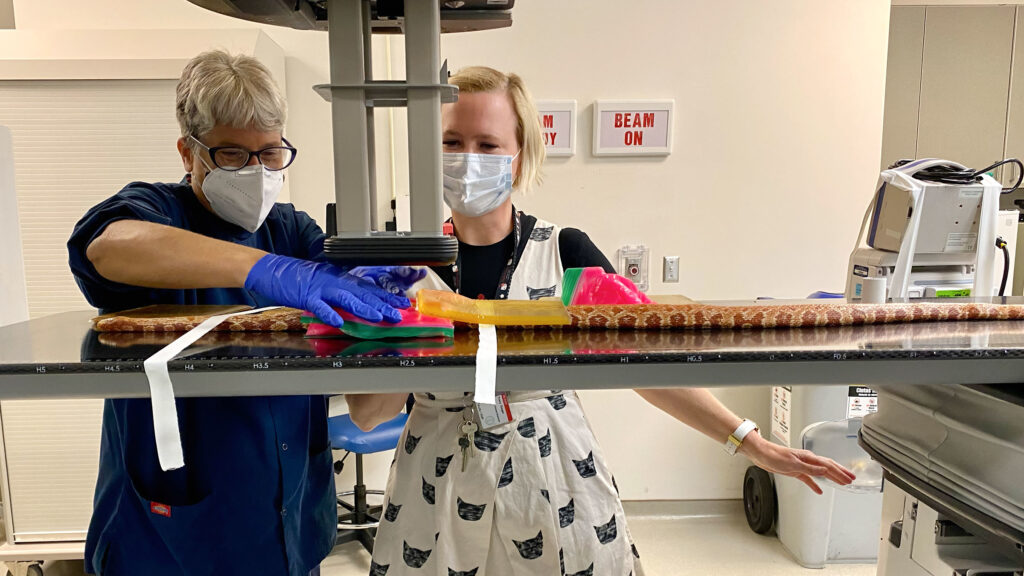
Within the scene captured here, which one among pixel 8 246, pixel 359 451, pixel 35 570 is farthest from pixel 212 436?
pixel 35 570

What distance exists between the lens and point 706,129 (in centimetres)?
264

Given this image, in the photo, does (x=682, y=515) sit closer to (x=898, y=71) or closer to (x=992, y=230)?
(x=992, y=230)

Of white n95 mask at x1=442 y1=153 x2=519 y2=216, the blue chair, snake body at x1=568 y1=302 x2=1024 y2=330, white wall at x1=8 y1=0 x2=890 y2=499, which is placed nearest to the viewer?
snake body at x1=568 y1=302 x2=1024 y2=330

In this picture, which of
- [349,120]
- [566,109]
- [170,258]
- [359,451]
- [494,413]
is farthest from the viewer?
[566,109]

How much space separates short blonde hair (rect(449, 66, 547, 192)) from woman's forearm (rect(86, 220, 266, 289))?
48 cm

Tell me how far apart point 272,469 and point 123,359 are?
0.49 meters

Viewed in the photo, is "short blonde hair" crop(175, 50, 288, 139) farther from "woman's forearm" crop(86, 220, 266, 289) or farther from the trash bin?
the trash bin

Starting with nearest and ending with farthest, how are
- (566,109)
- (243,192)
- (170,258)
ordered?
1. (170,258)
2. (243,192)
3. (566,109)

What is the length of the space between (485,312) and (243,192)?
1.88 feet

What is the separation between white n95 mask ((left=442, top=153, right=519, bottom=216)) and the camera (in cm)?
105

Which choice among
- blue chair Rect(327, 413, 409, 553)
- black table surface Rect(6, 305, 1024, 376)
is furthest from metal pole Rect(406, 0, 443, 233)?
blue chair Rect(327, 413, 409, 553)

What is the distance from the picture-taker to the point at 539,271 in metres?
1.12

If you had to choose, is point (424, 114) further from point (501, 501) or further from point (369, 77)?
point (501, 501)

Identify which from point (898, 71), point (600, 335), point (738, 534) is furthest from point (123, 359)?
point (898, 71)
